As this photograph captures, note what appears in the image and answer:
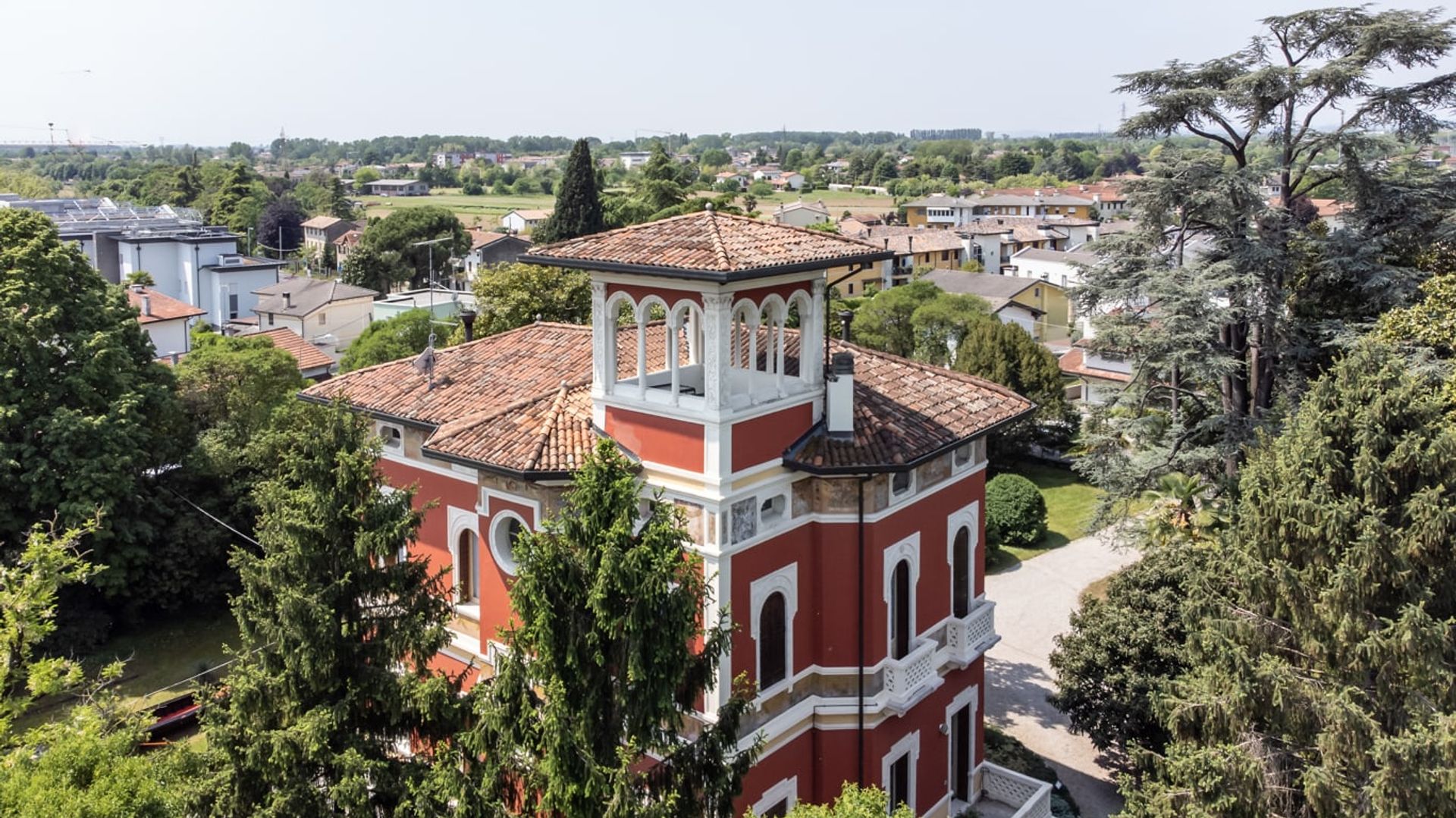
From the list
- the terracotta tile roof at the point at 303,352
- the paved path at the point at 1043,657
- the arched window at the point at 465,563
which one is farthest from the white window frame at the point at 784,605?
the terracotta tile roof at the point at 303,352

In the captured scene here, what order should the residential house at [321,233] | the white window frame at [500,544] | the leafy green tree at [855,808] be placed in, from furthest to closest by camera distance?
the residential house at [321,233] → the white window frame at [500,544] → the leafy green tree at [855,808]

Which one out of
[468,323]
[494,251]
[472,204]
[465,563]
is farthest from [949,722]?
[472,204]

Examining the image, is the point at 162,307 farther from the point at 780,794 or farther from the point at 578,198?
the point at 780,794

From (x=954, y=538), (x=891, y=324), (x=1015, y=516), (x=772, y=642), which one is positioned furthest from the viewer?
(x=891, y=324)

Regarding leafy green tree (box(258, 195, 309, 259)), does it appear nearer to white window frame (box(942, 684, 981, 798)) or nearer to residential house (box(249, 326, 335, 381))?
residential house (box(249, 326, 335, 381))

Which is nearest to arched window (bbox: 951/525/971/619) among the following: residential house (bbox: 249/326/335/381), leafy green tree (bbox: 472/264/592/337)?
leafy green tree (bbox: 472/264/592/337)

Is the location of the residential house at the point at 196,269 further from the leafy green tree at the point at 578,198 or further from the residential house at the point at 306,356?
the residential house at the point at 306,356
